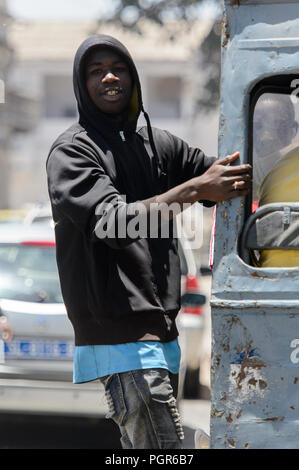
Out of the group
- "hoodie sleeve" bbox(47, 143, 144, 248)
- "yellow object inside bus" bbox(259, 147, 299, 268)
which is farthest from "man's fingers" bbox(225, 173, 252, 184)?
"hoodie sleeve" bbox(47, 143, 144, 248)

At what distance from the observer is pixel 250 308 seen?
2371 mm

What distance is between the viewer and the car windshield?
18.1 feet

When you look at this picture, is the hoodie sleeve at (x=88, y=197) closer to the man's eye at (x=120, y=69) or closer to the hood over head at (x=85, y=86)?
the hood over head at (x=85, y=86)

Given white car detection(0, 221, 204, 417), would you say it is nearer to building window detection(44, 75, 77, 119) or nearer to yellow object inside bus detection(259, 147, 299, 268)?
yellow object inside bus detection(259, 147, 299, 268)

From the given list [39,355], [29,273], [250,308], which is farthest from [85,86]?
[29,273]

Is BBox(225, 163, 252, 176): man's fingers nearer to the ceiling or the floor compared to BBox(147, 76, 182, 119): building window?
nearer to the floor

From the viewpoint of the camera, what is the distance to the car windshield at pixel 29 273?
5.52 m

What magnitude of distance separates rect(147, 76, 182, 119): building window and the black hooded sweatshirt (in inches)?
1655

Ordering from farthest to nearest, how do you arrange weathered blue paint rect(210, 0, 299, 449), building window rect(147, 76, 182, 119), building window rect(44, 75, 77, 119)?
building window rect(44, 75, 77, 119) → building window rect(147, 76, 182, 119) → weathered blue paint rect(210, 0, 299, 449)

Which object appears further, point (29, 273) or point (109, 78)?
point (29, 273)

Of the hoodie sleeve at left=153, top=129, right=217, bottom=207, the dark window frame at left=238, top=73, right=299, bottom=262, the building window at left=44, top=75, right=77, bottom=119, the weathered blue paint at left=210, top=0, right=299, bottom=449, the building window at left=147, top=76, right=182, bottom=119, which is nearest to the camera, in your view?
the weathered blue paint at left=210, top=0, right=299, bottom=449

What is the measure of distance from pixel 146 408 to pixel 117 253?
546 mm

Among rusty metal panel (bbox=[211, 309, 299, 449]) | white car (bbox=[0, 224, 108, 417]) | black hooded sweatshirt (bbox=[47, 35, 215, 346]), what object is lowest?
white car (bbox=[0, 224, 108, 417])

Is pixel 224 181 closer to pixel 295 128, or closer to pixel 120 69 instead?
pixel 295 128
